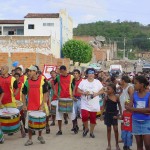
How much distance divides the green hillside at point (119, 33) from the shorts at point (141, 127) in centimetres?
11907

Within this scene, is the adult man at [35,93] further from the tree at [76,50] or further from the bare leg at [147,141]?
the tree at [76,50]

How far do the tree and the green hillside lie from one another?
211ft

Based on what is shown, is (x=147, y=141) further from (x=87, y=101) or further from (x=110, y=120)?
(x=87, y=101)

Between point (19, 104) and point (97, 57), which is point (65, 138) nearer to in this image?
point (19, 104)

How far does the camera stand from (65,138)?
36.5 ft

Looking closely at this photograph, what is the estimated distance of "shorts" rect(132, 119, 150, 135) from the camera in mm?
7152

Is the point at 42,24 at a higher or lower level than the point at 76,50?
higher

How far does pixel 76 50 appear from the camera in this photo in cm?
6050

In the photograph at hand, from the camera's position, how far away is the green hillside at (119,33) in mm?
129875

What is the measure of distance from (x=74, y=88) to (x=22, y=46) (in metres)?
35.2

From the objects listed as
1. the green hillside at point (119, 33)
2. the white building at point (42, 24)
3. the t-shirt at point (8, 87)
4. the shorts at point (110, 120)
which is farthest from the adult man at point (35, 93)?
the green hillside at point (119, 33)

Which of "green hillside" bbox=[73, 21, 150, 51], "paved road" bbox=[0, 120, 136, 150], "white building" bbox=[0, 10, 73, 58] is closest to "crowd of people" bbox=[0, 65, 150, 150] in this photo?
"paved road" bbox=[0, 120, 136, 150]

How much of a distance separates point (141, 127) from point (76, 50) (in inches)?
2106

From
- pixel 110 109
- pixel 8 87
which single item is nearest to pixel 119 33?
pixel 8 87
